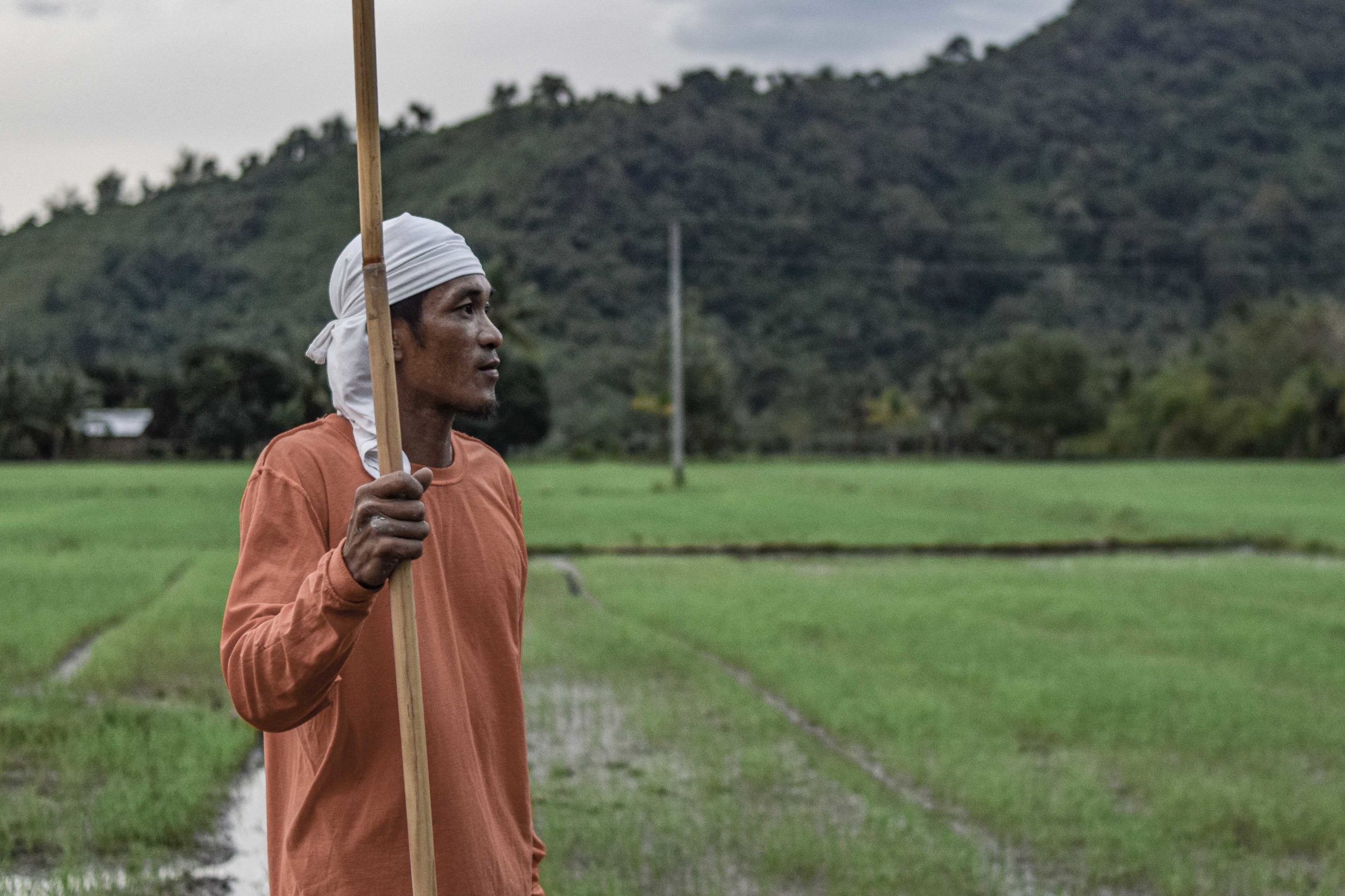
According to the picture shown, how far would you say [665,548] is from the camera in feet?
69.9

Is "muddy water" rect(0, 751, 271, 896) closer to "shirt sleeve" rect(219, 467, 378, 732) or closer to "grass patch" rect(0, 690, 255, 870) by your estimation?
"grass patch" rect(0, 690, 255, 870)

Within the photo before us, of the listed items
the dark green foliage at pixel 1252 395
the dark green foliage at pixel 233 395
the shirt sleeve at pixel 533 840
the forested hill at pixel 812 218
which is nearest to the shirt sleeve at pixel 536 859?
the shirt sleeve at pixel 533 840

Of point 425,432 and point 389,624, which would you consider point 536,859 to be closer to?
point 389,624

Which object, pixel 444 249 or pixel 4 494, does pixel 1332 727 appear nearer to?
pixel 444 249

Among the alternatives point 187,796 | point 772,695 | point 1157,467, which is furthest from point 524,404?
point 187,796

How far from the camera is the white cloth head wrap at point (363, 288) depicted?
2170mm

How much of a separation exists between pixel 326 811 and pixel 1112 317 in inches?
3277

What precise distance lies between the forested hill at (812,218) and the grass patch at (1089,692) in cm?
3447

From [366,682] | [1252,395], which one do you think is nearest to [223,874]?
[366,682]

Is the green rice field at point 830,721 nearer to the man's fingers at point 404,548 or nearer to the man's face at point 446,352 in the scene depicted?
the man's face at point 446,352

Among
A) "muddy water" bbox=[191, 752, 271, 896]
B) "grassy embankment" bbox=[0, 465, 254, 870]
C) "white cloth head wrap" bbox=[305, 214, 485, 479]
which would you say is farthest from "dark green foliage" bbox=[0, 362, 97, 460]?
"white cloth head wrap" bbox=[305, 214, 485, 479]

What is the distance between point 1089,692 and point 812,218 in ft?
245

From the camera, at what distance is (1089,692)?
916 centimetres

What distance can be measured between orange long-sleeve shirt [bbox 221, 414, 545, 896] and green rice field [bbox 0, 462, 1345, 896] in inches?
112
